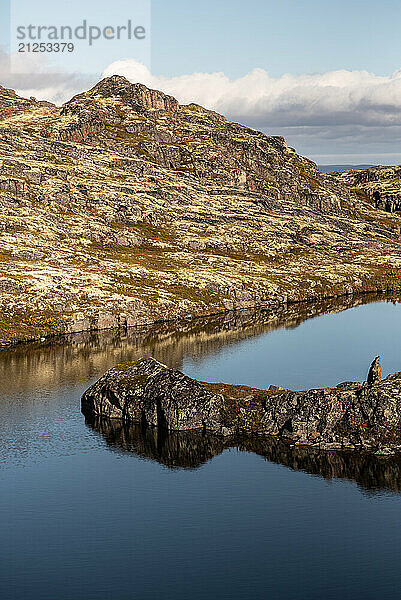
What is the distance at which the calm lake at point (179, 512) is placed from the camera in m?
53.1

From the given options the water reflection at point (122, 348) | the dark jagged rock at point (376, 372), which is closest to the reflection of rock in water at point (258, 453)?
the dark jagged rock at point (376, 372)

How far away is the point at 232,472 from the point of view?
7600 cm

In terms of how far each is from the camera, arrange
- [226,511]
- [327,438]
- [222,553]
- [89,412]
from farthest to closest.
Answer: [89,412] < [327,438] < [226,511] < [222,553]

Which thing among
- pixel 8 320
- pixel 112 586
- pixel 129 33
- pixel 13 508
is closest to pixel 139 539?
pixel 112 586

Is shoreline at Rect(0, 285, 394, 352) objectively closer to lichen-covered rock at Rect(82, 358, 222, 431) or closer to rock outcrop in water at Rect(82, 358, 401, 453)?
lichen-covered rock at Rect(82, 358, 222, 431)

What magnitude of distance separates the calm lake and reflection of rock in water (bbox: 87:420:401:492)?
0.24 meters

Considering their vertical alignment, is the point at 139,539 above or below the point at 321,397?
below

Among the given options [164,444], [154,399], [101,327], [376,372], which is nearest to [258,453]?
[164,444]

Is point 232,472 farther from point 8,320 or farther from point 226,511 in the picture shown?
point 8,320

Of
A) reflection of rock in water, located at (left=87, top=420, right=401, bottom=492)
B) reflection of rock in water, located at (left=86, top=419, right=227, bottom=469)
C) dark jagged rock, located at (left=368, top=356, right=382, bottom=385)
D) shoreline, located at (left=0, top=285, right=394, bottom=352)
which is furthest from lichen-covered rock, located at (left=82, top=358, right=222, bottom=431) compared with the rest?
shoreline, located at (left=0, top=285, right=394, bottom=352)

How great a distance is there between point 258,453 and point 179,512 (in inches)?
746

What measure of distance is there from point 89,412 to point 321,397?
119ft

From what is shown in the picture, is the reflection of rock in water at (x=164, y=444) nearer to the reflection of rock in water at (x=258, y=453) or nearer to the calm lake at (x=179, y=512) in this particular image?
the reflection of rock in water at (x=258, y=453)

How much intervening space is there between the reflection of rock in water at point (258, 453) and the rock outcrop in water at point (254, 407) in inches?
71.2
